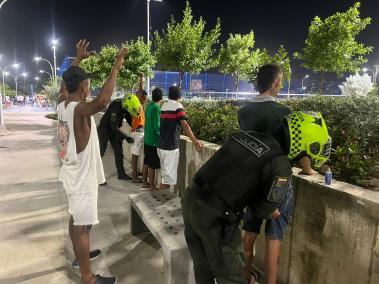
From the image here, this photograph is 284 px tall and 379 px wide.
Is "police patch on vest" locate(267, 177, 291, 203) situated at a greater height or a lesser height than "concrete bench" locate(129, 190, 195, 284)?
greater

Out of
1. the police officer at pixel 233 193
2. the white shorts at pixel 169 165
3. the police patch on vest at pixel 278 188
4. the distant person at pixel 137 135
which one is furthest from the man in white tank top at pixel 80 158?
the distant person at pixel 137 135

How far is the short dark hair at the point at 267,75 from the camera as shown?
9.39ft

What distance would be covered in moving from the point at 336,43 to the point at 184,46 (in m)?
9.94

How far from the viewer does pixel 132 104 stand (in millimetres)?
6559

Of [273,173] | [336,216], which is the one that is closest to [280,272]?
[336,216]

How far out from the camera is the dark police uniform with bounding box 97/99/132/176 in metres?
6.77

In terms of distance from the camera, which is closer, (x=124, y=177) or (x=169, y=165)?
(x=169, y=165)

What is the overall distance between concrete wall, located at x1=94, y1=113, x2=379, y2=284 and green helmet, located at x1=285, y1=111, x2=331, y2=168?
0.70 meters

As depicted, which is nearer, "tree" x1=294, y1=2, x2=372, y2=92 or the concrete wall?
the concrete wall

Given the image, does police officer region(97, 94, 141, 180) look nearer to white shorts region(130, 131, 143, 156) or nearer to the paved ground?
white shorts region(130, 131, 143, 156)

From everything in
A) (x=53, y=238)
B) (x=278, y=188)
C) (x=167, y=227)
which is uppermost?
(x=278, y=188)

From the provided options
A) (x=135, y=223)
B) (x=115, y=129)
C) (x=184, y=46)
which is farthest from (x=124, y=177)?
(x=184, y=46)

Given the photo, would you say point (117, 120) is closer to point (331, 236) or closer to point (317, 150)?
point (331, 236)

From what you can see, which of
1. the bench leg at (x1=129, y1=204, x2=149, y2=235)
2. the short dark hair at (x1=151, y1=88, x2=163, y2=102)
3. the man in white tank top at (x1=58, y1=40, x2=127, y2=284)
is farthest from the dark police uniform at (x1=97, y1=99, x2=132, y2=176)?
the man in white tank top at (x1=58, y1=40, x2=127, y2=284)
